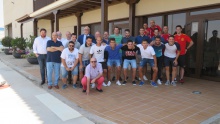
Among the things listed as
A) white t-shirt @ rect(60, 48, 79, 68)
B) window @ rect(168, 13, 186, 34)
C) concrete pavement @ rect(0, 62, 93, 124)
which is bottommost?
concrete pavement @ rect(0, 62, 93, 124)

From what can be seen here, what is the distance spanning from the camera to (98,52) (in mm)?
6074

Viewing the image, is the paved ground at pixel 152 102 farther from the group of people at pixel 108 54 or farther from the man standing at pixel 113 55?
the man standing at pixel 113 55

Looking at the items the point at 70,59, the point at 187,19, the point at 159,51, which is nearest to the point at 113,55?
the point at 70,59

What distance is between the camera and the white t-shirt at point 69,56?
5.87 m

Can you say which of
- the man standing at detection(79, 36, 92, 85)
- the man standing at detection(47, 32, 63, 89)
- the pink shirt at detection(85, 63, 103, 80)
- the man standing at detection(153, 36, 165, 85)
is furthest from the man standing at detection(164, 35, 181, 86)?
the man standing at detection(47, 32, 63, 89)

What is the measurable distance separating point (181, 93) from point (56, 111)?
3158 millimetres

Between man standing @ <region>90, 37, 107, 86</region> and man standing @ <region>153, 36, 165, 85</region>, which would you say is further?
man standing @ <region>153, 36, 165, 85</region>

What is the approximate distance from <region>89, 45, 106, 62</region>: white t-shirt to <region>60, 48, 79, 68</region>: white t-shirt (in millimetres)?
450

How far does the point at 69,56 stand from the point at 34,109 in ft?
6.23

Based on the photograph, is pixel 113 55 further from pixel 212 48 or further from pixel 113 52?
pixel 212 48

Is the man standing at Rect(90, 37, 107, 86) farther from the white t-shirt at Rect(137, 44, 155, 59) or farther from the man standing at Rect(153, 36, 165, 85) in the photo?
the man standing at Rect(153, 36, 165, 85)

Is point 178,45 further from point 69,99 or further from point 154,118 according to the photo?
point 69,99

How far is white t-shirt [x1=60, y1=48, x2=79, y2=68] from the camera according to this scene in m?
5.87

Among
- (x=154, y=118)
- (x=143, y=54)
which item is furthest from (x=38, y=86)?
(x=154, y=118)
